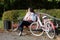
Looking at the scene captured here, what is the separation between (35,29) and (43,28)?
683 mm

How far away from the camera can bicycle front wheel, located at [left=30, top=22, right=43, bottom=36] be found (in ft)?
40.3

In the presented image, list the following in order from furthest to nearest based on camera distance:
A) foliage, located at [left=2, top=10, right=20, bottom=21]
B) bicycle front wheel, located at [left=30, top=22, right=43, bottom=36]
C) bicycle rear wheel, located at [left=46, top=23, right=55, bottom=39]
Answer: foliage, located at [left=2, top=10, right=20, bottom=21], bicycle front wheel, located at [left=30, top=22, right=43, bottom=36], bicycle rear wheel, located at [left=46, top=23, right=55, bottom=39]

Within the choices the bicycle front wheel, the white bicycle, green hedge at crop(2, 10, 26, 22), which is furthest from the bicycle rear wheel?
green hedge at crop(2, 10, 26, 22)

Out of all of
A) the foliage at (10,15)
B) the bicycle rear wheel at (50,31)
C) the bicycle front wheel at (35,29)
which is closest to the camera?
the bicycle rear wheel at (50,31)

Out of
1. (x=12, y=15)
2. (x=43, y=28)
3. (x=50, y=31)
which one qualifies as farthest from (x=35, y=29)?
(x=12, y=15)

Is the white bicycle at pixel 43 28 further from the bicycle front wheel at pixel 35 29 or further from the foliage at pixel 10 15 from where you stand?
the foliage at pixel 10 15

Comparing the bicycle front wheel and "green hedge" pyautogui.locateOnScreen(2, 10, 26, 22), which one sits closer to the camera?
the bicycle front wheel

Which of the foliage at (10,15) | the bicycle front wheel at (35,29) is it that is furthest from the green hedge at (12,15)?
the bicycle front wheel at (35,29)

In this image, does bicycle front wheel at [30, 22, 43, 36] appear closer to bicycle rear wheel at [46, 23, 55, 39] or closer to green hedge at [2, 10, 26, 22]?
bicycle rear wheel at [46, 23, 55, 39]

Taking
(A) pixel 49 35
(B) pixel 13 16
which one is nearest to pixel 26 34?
(A) pixel 49 35

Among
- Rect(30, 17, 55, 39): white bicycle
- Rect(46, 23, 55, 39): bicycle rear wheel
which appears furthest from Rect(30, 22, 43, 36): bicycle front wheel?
Rect(46, 23, 55, 39): bicycle rear wheel

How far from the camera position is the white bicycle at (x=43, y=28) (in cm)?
1132

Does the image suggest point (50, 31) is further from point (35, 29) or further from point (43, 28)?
point (35, 29)

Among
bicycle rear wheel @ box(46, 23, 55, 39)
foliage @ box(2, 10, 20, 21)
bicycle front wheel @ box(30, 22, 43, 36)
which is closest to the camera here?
bicycle rear wheel @ box(46, 23, 55, 39)
